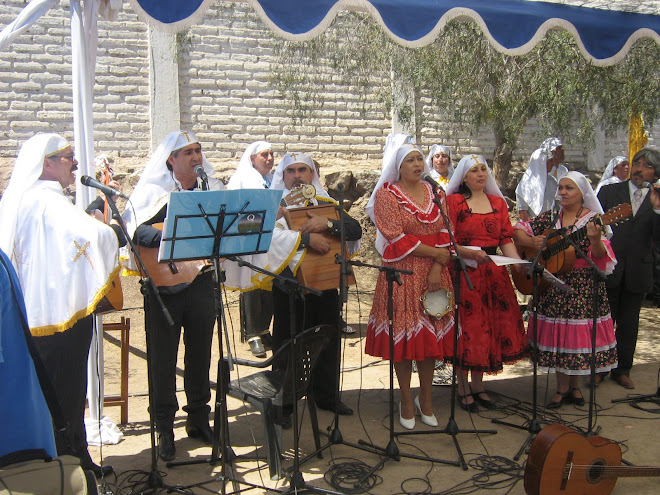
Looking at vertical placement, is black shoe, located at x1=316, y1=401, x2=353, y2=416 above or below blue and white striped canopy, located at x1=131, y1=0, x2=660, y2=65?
below

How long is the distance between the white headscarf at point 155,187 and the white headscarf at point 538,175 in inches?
180

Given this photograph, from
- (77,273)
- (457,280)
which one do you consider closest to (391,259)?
(457,280)

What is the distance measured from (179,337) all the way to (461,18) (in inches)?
138

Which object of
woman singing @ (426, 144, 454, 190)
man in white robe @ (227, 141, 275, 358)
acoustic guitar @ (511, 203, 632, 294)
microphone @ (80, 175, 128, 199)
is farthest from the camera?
woman singing @ (426, 144, 454, 190)

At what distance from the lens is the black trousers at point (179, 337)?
4.75m

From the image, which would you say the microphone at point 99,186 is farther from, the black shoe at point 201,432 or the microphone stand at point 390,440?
the black shoe at point 201,432

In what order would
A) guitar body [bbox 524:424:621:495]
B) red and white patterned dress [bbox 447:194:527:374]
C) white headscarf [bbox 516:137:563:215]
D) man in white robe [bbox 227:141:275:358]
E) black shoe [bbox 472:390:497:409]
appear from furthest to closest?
white headscarf [bbox 516:137:563:215], man in white robe [bbox 227:141:275:358], black shoe [bbox 472:390:497:409], red and white patterned dress [bbox 447:194:527:374], guitar body [bbox 524:424:621:495]

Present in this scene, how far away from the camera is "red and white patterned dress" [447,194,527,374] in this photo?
550 centimetres

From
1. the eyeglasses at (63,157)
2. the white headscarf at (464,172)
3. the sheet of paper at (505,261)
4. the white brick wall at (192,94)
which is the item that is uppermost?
the white brick wall at (192,94)

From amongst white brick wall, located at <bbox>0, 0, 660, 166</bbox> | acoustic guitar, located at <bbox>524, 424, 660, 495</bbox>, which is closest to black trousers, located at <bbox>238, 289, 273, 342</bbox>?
acoustic guitar, located at <bbox>524, 424, 660, 495</bbox>

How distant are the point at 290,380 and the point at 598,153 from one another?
12.2 meters

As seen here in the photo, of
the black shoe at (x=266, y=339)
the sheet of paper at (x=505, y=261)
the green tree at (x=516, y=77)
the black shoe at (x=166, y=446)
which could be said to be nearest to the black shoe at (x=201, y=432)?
the black shoe at (x=166, y=446)

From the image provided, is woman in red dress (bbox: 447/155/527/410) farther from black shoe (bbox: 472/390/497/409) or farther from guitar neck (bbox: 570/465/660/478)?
guitar neck (bbox: 570/465/660/478)

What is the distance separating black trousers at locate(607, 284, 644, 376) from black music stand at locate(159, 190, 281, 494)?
3882 mm
